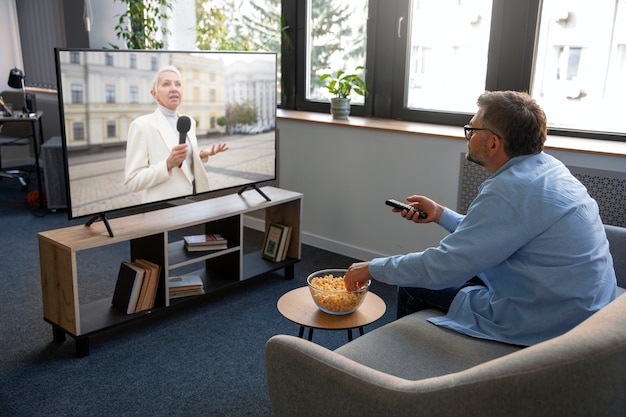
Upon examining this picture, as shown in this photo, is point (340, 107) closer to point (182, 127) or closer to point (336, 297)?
point (182, 127)

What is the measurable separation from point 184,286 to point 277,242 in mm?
695

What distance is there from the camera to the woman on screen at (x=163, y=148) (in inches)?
113

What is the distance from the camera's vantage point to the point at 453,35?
378 centimetres

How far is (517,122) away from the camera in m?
1.98

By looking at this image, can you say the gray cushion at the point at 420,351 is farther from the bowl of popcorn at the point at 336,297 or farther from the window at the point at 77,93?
the window at the point at 77,93

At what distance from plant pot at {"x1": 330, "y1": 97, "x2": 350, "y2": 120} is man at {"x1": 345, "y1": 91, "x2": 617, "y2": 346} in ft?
6.79

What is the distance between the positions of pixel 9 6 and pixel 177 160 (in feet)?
14.0

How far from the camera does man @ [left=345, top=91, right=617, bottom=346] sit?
1.81 metres

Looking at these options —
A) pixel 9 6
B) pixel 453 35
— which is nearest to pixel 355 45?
pixel 453 35

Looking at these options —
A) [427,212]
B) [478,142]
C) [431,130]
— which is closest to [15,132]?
[431,130]

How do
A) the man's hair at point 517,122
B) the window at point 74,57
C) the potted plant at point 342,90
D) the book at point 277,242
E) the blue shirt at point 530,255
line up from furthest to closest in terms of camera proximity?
1. the potted plant at point 342,90
2. the book at point 277,242
3. the window at point 74,57
4. the man's hair at point 517,122
5. the blue shirt at point 530,255

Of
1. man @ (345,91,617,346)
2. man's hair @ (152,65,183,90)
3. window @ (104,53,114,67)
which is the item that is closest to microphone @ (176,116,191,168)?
man's hair @ (152,65,183,90)

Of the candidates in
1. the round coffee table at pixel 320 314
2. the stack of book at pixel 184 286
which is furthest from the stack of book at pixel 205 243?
the round coffee table at pixel 320 314

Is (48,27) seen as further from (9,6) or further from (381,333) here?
(381,333)
